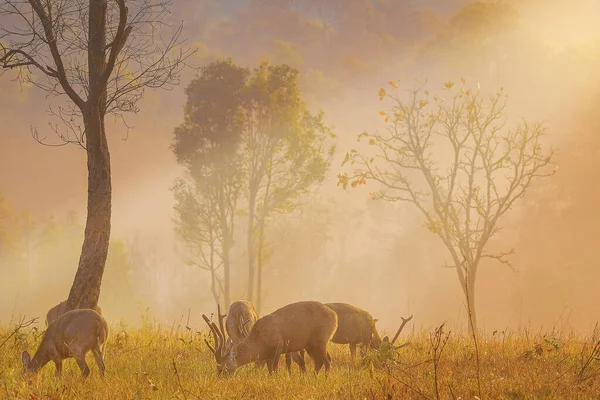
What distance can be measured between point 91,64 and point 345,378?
317 inches

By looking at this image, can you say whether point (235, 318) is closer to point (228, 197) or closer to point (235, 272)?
point (228, 197)

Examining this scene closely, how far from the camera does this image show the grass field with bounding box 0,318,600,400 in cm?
652

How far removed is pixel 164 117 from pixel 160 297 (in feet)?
321

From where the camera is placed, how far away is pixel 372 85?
16200 centimetres

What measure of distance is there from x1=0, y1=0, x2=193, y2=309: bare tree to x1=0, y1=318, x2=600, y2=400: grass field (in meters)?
2.03

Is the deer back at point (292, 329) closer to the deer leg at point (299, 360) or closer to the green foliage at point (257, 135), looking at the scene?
the deer leg at point (299, 360)

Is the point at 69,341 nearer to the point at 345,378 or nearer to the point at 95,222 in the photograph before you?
the point at 95,222

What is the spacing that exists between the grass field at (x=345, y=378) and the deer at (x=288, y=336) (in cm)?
29

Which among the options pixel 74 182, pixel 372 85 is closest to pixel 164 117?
pixel 74 182

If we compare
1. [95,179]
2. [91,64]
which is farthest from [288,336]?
[91,64]

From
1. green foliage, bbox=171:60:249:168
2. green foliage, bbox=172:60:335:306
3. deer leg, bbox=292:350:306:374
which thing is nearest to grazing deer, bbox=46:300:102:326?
deer leg, bbox=292:350:306:374

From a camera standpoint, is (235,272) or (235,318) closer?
(235,318)

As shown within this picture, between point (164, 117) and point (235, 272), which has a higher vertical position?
point (164, 117)

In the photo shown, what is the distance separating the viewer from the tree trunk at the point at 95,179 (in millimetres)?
11703
